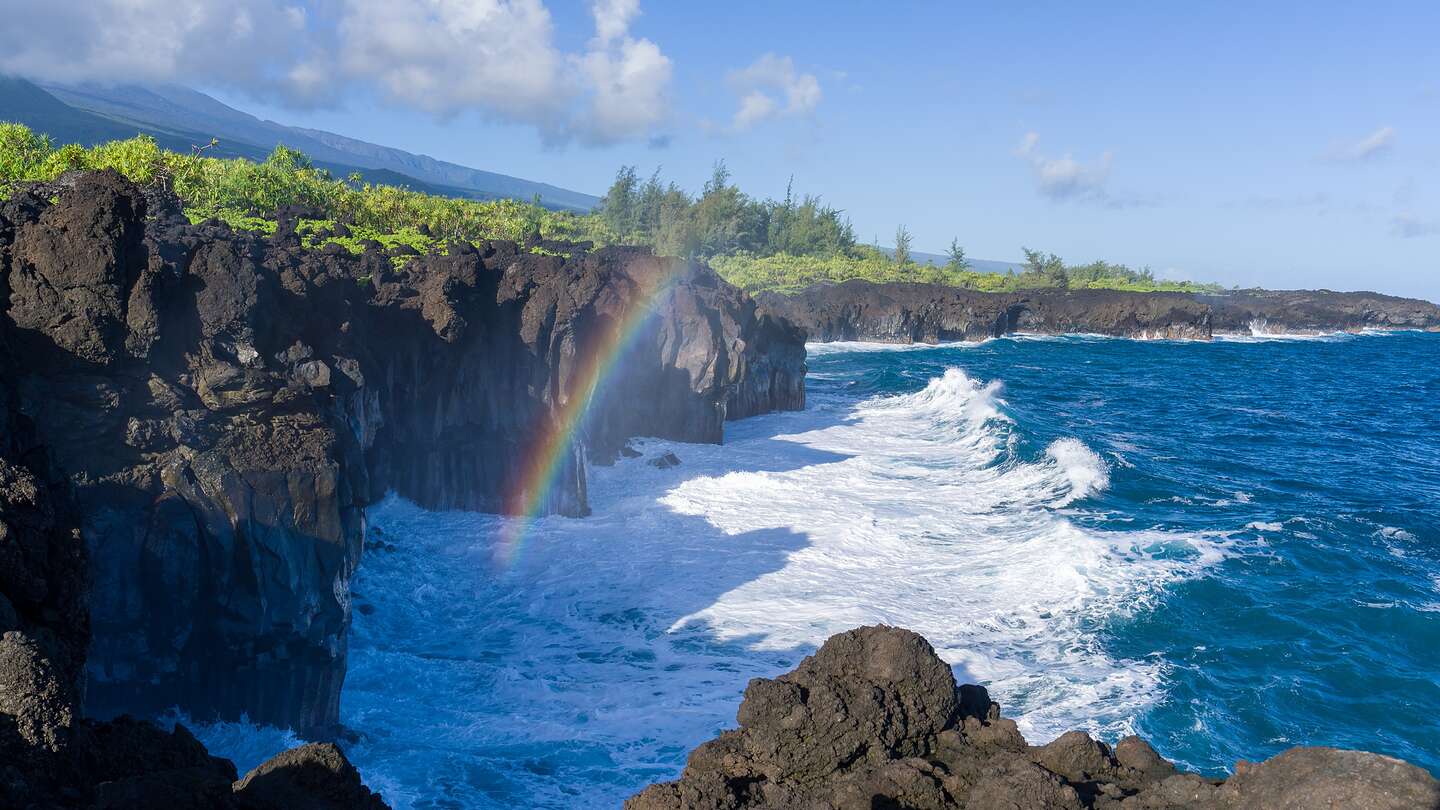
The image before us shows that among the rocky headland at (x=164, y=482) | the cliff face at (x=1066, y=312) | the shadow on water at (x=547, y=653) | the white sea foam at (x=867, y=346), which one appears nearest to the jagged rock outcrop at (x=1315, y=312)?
the cliff face at (x=1066, y=312)

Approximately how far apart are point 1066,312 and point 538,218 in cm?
6696

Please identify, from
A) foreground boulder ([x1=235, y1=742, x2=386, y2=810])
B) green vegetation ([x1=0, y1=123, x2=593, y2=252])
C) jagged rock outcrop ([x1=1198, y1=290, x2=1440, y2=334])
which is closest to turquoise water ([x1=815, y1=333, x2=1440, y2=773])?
foreground boulder ([x1=235, y1=742, x2=386, y2=810])

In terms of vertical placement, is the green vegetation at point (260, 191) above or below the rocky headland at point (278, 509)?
above

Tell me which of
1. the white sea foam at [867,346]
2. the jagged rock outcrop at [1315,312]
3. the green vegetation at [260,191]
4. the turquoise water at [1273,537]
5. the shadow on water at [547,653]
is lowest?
the shadow on water at [547,653]

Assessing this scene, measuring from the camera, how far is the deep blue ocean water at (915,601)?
1770 cm

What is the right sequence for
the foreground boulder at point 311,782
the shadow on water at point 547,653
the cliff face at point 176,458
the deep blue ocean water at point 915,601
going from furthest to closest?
1. the deep blue ocean water at point 915,601
2. the shadow on water at point 547,653
3. the cliff face at point 176,458
4. the foreground boulder at point 311,782

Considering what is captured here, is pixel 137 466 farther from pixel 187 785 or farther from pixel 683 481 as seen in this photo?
pixel 683 481

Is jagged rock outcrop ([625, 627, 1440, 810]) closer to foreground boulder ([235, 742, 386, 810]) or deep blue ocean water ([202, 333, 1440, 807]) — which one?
foreground boulder ([235, 742, 386, 810])

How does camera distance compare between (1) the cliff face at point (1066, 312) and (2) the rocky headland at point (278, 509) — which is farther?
(1) the cliff face at point (1066, 312)

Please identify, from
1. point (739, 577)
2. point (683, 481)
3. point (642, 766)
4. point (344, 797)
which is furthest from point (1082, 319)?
point (344, 797)

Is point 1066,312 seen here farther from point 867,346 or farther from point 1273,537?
point 1273,537

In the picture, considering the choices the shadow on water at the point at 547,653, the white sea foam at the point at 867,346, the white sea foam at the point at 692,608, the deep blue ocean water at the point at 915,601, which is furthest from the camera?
the white sea foam at the point at 867,346

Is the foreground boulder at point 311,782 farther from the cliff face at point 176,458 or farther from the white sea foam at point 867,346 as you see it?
the white sea foam at point 867,346

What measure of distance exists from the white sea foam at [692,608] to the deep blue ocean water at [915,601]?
80mm
